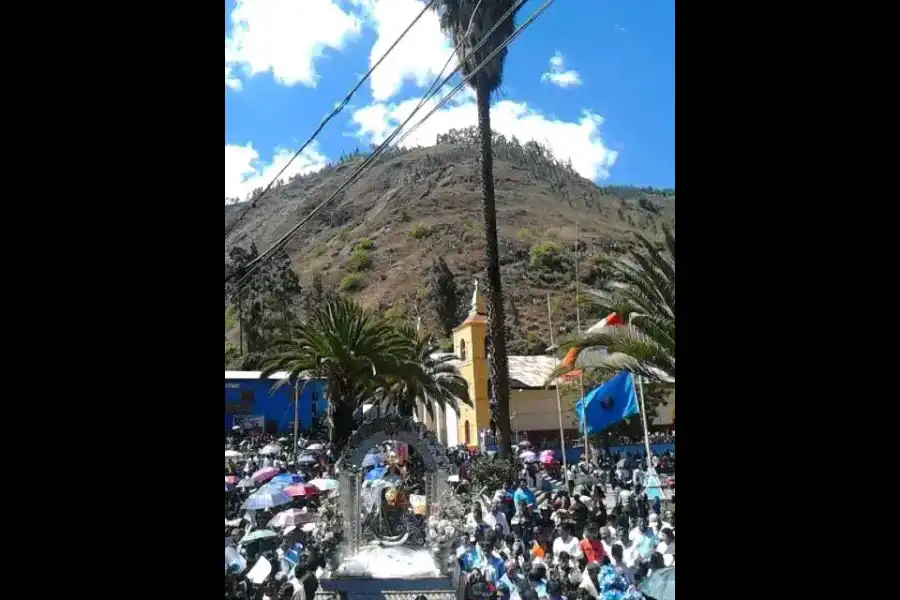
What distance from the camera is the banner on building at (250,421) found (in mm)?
26344

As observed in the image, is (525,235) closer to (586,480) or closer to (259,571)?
(586,480)

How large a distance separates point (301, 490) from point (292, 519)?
5.31 ft

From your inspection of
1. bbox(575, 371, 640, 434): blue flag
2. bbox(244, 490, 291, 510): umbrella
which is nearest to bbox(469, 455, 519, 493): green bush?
bbox(575, 371, 640, 434): blue flag

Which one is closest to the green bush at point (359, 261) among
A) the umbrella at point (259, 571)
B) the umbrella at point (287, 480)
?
the umbrella at point (287, 480)

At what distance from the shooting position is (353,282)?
60.0 m

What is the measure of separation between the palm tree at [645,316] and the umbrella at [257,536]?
5189 millimetres

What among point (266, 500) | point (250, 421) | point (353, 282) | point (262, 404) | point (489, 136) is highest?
point (353, 282)

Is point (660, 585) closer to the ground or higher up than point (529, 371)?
closer to the ground

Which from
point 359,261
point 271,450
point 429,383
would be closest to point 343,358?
point 271,450

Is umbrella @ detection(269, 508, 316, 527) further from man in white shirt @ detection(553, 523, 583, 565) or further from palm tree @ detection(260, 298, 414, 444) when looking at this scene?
palm tree @ detection(260, 298, 414, 444)

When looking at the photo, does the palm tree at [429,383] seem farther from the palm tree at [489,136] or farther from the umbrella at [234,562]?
the umbrella at [234,562]
